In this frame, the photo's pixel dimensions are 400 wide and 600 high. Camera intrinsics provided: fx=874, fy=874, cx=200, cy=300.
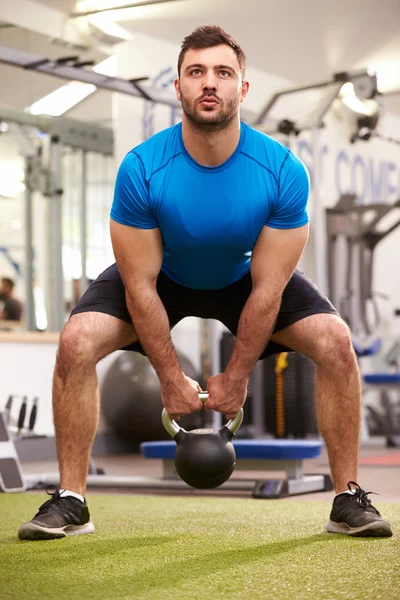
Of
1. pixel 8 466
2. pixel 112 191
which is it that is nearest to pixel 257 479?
pixel 8 466

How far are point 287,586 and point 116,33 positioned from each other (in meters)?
5.34

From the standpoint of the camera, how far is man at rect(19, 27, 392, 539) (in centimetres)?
193

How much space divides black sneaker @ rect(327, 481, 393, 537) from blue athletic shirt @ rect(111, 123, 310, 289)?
625mm

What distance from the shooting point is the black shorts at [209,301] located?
2.11m

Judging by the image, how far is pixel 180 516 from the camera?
2523 millimetres

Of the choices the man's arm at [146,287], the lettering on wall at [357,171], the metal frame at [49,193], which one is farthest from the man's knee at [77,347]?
the lettering on wall at [357,171]

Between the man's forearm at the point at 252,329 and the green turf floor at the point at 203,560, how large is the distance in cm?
39

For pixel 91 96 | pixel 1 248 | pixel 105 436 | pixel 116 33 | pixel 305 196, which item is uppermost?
pixel 116 33

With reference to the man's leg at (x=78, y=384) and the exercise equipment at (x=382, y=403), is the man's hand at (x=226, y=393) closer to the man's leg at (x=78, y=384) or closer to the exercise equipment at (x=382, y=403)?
the man's leg at (x=78, y=384)

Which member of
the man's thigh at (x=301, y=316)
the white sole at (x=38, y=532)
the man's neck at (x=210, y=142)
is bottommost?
the white sole at (x=38, y=532)

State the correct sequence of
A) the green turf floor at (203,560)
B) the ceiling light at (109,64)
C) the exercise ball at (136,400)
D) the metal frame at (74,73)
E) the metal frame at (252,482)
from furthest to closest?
the ceiling light at (109,64), the exercise ball at (136,400), the metal frame at (74,73), the metal frame at (252,482), the green turf floor at (203,560)

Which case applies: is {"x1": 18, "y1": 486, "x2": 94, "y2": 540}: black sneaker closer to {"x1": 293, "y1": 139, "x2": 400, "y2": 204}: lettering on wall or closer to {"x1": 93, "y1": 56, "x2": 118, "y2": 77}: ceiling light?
{"x1": 93, "y1": 56, "x2": 118, "y2": 77}: ceiling light

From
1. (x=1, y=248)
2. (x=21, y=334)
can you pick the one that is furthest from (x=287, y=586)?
(x=1, y=248)

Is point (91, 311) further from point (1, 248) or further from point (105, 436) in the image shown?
point (1, 248)
